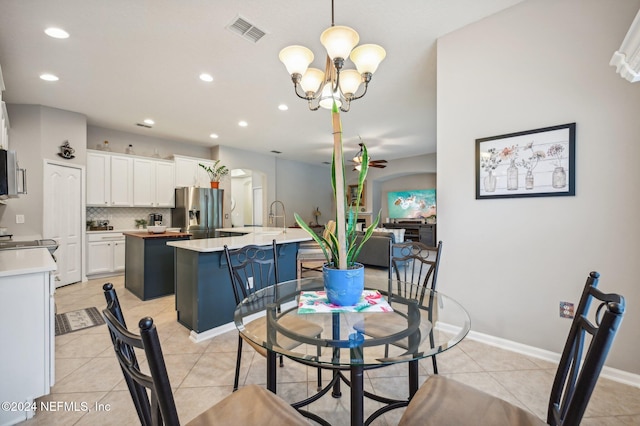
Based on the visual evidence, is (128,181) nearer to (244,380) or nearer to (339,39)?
(244,380)

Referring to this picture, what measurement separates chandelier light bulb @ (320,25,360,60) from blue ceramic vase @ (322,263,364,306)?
4.36 ft

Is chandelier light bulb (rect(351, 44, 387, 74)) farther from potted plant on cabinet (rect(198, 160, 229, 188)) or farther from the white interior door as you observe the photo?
the white interior door

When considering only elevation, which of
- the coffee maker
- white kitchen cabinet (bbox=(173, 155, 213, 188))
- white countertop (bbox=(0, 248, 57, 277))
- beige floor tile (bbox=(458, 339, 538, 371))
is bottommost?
beige floor tile (bbox=(458, 339, 538, 371))

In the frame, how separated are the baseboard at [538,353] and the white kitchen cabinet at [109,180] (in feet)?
19.1

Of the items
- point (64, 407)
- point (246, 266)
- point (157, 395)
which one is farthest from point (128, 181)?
point (157, 395)

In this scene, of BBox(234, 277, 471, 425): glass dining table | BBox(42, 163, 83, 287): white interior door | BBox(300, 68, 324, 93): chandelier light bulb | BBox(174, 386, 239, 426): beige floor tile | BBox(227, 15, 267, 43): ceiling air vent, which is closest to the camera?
BBox(234, 277, 471, 425): glass dining table

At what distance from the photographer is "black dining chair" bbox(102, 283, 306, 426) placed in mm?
588

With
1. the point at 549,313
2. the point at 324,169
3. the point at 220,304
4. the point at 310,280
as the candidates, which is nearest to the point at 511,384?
the point at 549,313

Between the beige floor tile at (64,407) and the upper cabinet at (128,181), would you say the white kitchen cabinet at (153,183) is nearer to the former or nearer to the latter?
the upper cabinet at (128,181)

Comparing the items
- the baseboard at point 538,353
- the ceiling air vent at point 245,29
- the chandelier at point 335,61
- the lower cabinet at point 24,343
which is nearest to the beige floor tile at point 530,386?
the baseboard at point 538,353

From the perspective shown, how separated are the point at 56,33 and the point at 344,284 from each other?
338 cm

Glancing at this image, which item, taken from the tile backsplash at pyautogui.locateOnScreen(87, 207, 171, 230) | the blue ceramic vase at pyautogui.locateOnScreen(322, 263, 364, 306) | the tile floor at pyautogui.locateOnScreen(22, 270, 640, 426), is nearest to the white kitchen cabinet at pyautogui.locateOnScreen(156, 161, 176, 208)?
the tile backsplash at pyautogui.locateOnScreen(87, 207, 171, 230)

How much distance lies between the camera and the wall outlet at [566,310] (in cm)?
202

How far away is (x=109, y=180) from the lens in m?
4.97
